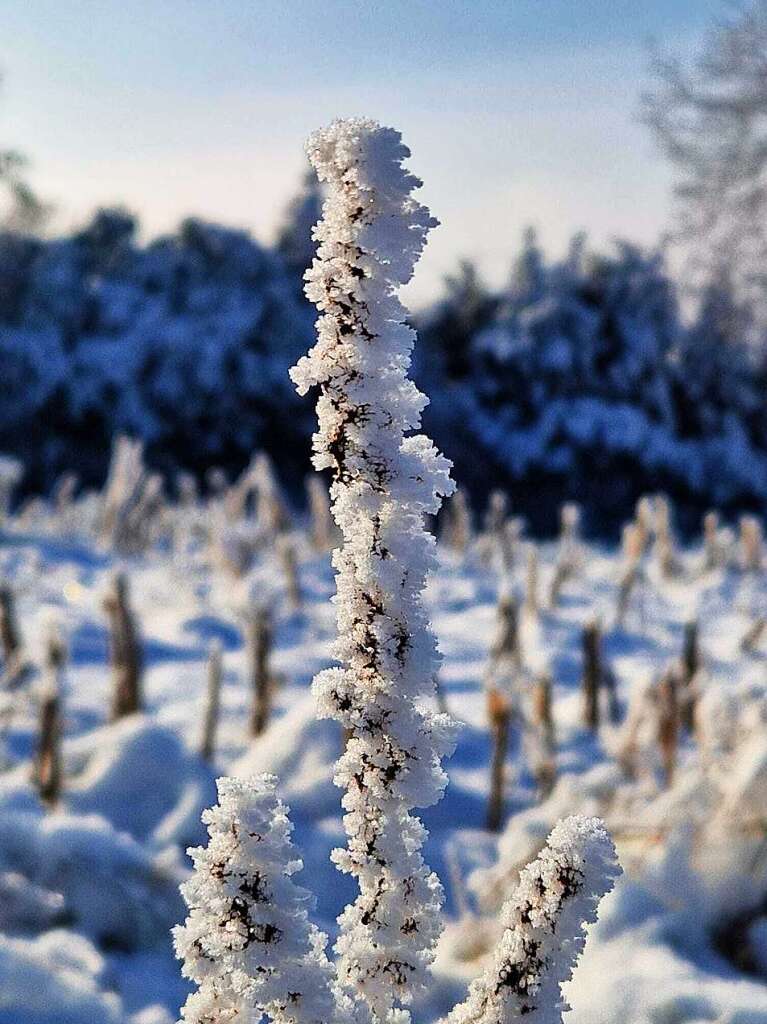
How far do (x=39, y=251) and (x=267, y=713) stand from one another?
1601cm

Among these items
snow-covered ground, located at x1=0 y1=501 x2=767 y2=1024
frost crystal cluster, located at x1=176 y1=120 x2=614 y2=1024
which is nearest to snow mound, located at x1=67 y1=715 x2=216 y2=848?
snow-covered ground, located at x1=0 y1=501 x2=767 y2=1024

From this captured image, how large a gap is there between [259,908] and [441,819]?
2.14 m

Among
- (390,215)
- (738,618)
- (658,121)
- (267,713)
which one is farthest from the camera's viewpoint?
(658,121)

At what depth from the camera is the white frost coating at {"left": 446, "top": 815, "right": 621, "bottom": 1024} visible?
0.67 metres

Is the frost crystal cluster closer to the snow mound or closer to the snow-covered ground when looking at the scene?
the snow-covered ground

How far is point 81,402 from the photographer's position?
15688 millimetres

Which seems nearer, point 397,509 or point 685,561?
point 397,509

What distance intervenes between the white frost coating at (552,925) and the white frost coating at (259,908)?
123 millimetres

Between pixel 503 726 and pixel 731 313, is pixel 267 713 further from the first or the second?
pixel 731 313

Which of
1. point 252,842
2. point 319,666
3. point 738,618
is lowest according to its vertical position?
point 252,842

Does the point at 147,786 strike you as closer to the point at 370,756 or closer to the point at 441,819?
the point at 441,819

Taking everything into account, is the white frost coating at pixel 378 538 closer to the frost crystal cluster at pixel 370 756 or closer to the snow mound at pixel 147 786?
the frost crystal cluster at pixel 370 756

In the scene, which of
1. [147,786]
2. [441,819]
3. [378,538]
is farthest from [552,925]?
[441,819]

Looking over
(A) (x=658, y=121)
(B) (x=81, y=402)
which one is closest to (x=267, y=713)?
(A) (x=658, y=121)
